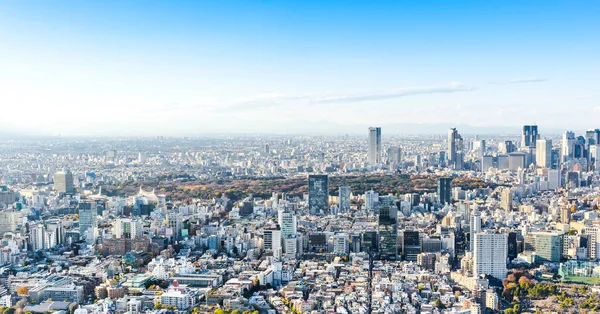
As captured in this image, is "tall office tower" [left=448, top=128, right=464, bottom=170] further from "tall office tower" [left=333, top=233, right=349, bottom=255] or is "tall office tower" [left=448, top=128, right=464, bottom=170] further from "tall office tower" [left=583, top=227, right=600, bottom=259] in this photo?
"tall office tower" [left=333, top=233, right=349, bottom=255]

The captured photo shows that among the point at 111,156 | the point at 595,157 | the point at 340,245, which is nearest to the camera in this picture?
the point at 340,245

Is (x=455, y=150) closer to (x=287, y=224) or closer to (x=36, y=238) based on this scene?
(x=287, y=224)

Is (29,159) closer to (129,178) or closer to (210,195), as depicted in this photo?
(129,178)

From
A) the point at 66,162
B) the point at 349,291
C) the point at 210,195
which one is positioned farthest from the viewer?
the point at 66,162

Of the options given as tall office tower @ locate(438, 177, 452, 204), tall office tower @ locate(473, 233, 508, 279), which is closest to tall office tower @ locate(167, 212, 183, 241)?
tall office tower @ locate(473, 233, 508, 279)

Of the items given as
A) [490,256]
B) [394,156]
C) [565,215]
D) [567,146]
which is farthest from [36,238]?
[567,146]

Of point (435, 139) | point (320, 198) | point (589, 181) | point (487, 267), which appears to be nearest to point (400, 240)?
point (487, 267)

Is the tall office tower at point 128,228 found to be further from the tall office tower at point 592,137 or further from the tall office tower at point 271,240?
the tall office tower at point 592,137
